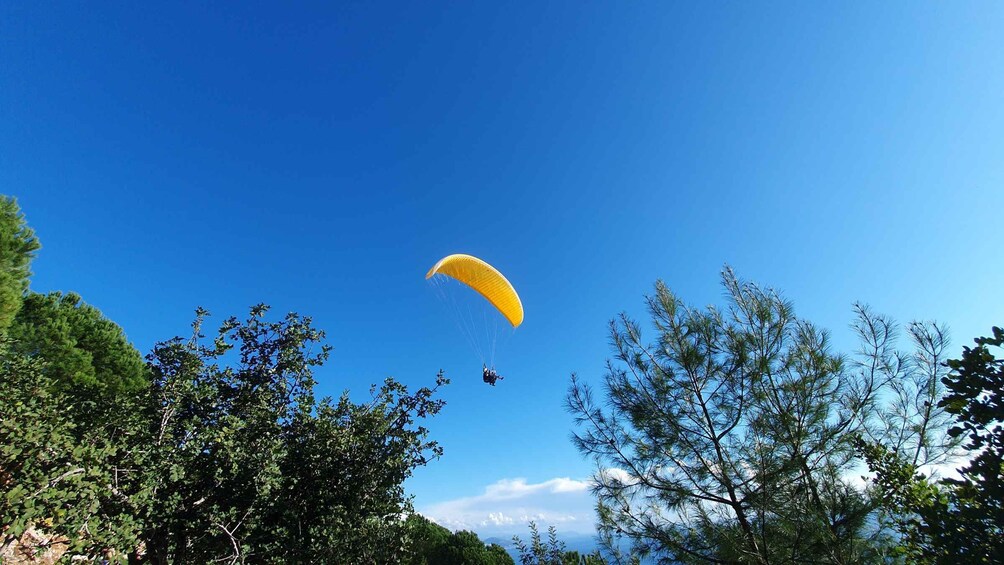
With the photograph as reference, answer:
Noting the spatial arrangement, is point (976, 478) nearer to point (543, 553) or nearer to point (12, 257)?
point (543, 553)

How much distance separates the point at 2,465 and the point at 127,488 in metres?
1.07

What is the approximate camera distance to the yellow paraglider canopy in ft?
50.0

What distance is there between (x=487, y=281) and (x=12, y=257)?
54.7ft

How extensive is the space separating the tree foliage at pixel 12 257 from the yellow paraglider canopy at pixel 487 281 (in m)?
14.1

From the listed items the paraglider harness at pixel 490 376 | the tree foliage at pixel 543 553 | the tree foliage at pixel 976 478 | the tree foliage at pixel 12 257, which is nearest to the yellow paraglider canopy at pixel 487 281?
the paraglider harness at pixel 490 376

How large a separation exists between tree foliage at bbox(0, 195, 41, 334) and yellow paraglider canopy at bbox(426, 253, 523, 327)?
14.1 meters

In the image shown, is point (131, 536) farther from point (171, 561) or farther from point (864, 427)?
point (864, 427)

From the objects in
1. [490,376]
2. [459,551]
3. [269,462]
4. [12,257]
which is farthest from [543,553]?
[459,551]

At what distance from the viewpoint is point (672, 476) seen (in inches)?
296

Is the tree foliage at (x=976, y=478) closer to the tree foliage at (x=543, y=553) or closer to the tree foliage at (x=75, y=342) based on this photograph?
the tree foliage at (x=543, y=553)

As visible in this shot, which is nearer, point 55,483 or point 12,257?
point 55,483

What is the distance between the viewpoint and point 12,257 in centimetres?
1460

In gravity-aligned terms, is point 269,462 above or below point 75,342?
below

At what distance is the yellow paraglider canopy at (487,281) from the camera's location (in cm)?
1525
